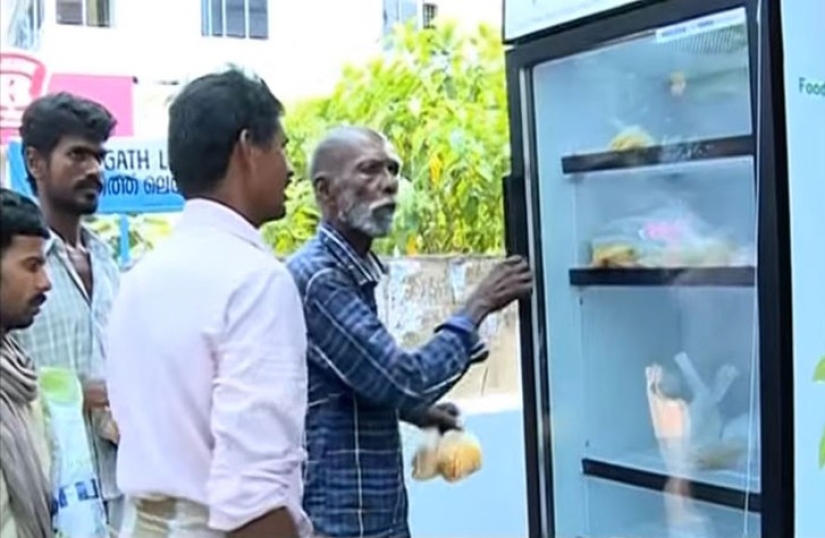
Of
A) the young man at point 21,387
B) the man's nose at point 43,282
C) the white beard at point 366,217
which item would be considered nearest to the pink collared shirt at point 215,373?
the young man at point 21,387

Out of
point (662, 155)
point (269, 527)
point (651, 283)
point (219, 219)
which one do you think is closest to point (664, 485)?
point (651, 283)

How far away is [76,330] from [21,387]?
361mm

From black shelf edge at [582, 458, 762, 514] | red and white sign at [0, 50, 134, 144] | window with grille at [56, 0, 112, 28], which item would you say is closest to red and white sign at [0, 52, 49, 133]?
red and white sign at [0, 50, 134, 144]

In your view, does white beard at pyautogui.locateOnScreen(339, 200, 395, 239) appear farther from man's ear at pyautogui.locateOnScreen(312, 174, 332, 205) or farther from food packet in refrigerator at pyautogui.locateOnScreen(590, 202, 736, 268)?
food packet in refrigerator at pyautogui.locateOnScreen(590, 202, 736, 268)

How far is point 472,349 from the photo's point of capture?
2.04 meters

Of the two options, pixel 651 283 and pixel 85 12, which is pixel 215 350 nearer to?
pixel 651 283

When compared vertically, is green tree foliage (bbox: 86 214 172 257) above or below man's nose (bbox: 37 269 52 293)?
above

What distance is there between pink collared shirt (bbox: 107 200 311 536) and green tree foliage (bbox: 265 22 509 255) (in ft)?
4.46

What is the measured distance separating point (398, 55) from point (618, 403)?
1.16 metres

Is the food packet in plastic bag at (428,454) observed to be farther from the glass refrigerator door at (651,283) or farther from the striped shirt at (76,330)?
the striped shirt at (76,330)

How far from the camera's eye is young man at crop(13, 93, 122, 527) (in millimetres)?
2031

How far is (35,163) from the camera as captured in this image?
2.08m

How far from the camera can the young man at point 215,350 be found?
4.53 ft

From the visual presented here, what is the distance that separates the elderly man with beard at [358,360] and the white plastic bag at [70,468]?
1.30ft
